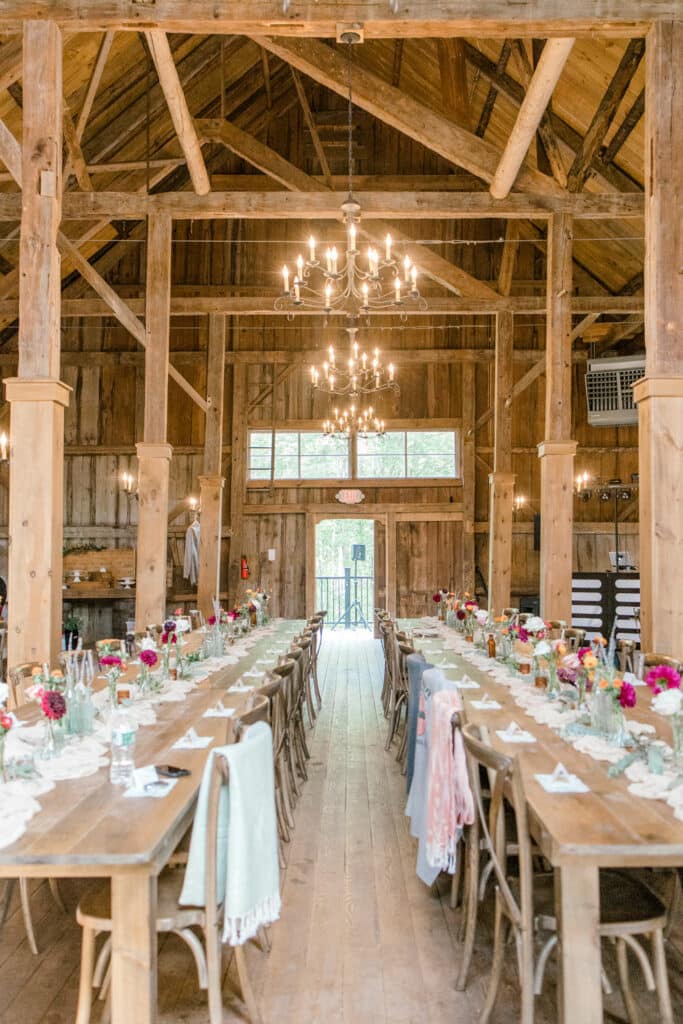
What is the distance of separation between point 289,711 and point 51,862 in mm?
3069

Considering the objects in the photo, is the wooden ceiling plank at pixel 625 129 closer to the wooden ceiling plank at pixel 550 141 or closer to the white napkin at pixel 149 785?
the wooden ceiling plank at pixel 550 141

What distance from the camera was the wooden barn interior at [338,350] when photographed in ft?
10.9

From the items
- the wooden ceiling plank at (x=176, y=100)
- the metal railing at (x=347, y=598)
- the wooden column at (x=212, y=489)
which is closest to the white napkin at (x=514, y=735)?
the wooden ceiling plank at (x=176, y=100)

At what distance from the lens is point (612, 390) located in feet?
44.6

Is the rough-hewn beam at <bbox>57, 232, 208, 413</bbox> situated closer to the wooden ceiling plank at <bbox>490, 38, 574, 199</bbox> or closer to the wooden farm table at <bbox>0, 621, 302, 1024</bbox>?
the wooden ceiling plank at <bbox>490, 38, 574, 199</bbox>

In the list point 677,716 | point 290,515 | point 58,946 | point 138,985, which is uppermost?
point 290,515

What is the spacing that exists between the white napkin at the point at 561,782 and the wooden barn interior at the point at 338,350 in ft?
1.10

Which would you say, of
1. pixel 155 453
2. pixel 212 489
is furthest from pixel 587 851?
pixel 212 489

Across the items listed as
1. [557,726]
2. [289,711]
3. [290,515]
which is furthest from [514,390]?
[557,726]

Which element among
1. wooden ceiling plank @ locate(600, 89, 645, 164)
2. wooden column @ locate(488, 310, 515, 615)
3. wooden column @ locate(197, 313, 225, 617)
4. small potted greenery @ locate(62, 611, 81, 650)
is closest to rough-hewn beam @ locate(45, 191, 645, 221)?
wooden ceiling plank @ locate(600, 89, 645, 164)

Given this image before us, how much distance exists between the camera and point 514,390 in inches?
432

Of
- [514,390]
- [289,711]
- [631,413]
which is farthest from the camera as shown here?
[631,413]

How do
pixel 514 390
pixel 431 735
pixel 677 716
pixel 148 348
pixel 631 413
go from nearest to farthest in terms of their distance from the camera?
1. pixel 677 716
2. pixel 431 735
3. pixel 148 348
4. pixel 514 390
5. pixel 631 413

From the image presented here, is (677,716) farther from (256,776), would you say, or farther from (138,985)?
(138,985)
